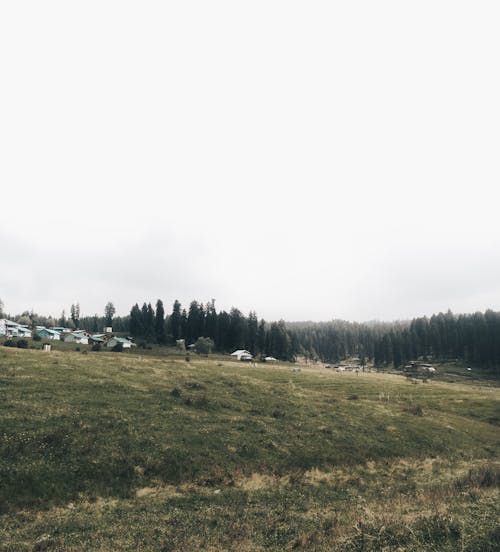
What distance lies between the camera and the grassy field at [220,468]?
43.1 ft

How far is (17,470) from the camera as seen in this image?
57.0ft

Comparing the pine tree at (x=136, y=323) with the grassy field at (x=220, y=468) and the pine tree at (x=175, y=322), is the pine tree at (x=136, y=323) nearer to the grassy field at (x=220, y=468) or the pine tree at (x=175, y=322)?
the pine tree at (x=175, y=322)

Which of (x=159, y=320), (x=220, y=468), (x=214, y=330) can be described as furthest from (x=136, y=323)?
(x=220, y=468)

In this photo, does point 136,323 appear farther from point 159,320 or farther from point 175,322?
point 175,322

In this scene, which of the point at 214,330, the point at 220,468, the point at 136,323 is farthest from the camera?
the point at 136,323

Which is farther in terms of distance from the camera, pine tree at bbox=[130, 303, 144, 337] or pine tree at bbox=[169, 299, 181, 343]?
pine tree at bbox=[130, 303, 144, 337]

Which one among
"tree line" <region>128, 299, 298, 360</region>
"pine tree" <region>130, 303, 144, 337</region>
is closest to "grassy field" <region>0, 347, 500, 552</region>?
"tree line" <region>128, 299, 298, 360</region>

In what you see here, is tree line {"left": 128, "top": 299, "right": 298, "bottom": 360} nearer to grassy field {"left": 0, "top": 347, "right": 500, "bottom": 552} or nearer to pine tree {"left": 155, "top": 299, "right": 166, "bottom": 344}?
pine tree {"left": 155, "top": 299, "right": 166, "bottom": 344}

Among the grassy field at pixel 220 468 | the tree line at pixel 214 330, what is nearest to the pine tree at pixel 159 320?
the tree line at pixel 214 330

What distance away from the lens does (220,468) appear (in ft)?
69.2

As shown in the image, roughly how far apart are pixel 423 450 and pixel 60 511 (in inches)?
1084

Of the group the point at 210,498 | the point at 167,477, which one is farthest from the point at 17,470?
the point at 210,498

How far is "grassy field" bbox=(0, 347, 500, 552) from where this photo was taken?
1312cm

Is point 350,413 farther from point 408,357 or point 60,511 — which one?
point 408,357
